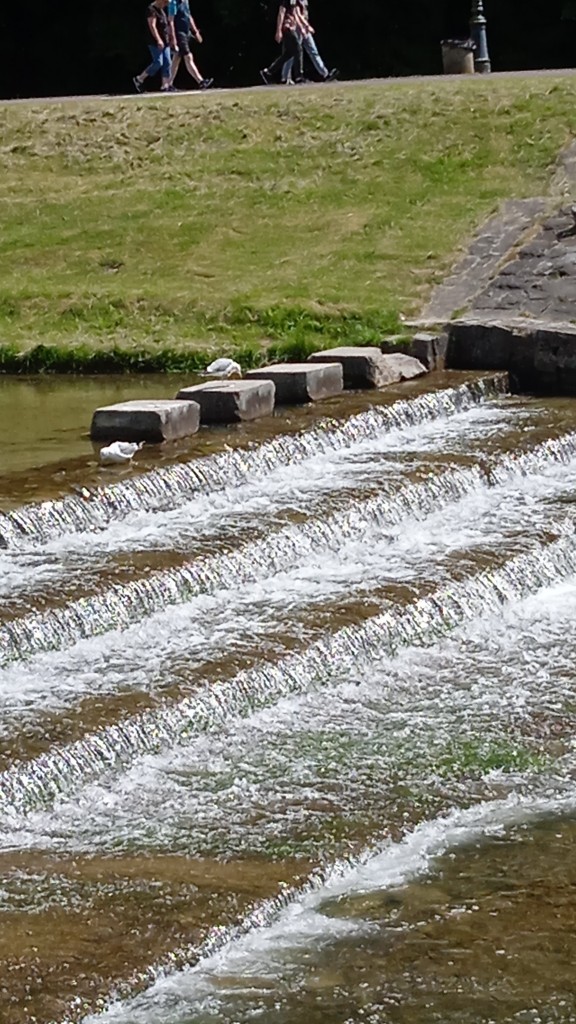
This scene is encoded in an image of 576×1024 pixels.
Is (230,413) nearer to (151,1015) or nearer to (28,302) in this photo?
(28,302)

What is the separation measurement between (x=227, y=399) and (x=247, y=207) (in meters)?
7.61

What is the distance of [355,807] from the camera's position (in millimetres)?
7254

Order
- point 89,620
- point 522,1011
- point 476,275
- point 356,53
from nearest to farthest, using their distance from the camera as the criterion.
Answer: point 522,1011 → point 89,620 → point 476,275 → point 356,53

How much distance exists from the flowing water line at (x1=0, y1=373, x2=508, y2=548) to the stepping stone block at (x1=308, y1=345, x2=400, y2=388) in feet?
2.08

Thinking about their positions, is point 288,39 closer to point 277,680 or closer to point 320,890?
point 277,680

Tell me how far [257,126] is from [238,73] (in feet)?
39.7

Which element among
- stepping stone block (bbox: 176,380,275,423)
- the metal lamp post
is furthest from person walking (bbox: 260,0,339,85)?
stepping stone block (bbox: 176,380,275,423)

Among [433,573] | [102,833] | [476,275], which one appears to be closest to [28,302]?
[476,275]

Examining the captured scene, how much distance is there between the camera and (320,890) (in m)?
A: 6.53

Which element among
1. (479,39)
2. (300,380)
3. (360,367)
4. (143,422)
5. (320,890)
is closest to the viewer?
(320,890)

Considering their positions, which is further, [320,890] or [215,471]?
[215,471]

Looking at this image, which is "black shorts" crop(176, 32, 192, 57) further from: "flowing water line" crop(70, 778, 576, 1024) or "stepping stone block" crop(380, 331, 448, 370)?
"flowing water line" crop(70, 778, 576, 1024)

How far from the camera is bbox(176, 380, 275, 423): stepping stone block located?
1333cm

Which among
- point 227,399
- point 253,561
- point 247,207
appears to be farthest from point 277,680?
point 247,207
